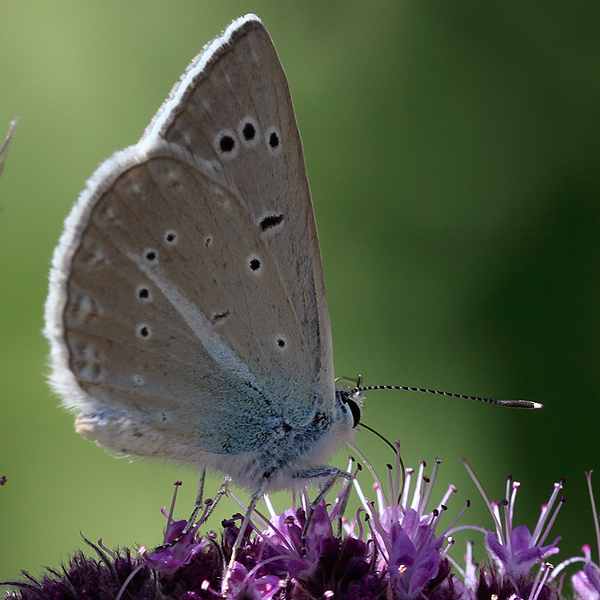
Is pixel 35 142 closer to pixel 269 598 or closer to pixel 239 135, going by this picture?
pixel 239 135

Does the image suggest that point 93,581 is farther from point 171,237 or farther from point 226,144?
point 226,144

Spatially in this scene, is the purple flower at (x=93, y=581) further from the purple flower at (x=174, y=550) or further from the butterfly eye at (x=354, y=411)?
the butterfly eye at (x=354, y=411)

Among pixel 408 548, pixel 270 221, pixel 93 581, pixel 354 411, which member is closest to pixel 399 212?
pixel 354 411

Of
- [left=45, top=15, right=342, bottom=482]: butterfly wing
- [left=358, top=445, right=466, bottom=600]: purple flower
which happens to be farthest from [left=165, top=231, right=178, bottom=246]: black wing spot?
[left=358, top=445, right=466, bottom=600]: purple flower

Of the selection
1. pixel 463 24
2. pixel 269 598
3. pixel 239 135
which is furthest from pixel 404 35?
pixel 269 598

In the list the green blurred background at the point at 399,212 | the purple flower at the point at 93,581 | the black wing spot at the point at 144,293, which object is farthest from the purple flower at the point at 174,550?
the green blurred background at the point at 399,212

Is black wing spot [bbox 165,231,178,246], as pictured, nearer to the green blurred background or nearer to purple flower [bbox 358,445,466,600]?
purple flower [bbox 358,445,466,600]
